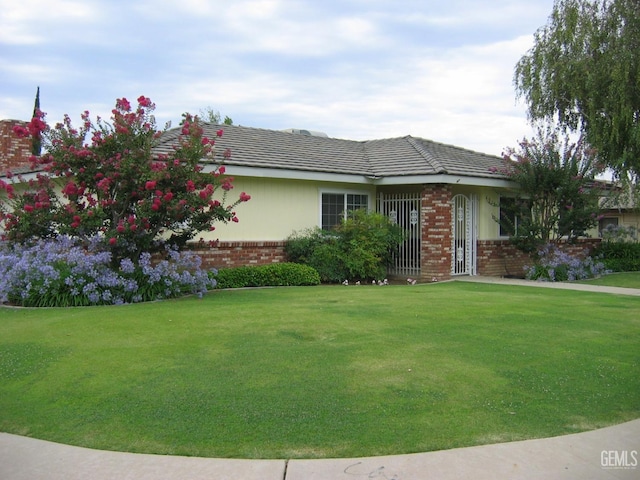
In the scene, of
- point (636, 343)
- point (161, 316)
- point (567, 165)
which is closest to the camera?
point (636, 343)

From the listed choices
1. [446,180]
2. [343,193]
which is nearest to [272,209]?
[343,193]

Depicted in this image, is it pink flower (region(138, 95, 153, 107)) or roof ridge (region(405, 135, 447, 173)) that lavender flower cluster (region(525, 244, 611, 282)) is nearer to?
roof ridge (region(405, 135, 447, 173))

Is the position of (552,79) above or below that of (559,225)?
above

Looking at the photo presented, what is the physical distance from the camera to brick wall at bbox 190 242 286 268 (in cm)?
1483

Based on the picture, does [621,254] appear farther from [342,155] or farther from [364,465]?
[364,465]

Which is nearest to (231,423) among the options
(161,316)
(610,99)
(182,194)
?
(161,316)

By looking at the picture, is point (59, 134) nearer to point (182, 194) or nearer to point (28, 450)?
point (182, 194)

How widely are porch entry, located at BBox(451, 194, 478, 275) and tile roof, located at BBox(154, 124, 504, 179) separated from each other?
1028 millimetres

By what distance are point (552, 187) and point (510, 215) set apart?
196 centimetres

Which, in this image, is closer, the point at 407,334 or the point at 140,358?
the point at 140,358

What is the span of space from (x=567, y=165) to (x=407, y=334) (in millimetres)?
11363

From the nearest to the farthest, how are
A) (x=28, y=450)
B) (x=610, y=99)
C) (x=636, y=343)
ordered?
(x=28, y=450) → (x=636, y=343) → (x=610, y=99)

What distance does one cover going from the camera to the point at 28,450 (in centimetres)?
452

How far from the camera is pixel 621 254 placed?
72.4ft
